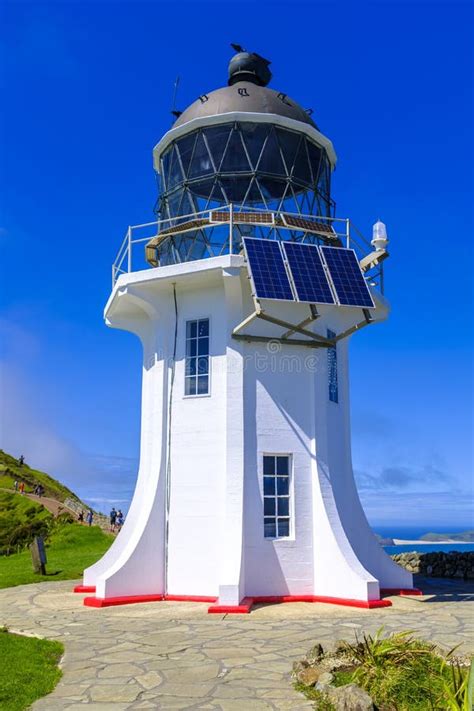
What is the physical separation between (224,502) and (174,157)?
843cm

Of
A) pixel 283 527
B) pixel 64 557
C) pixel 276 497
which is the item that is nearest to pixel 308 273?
pixel 276 497

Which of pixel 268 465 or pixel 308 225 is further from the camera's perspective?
pixel 308 225

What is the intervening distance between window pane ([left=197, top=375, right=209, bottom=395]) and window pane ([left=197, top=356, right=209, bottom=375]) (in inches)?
4.2

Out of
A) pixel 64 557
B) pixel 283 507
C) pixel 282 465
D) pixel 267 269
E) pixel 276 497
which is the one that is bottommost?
pixel 64 557

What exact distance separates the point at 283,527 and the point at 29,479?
34251 millimetres

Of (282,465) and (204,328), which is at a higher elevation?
Result: (204,328)

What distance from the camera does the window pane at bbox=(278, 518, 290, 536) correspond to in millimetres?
14478

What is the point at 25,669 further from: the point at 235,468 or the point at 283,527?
the point at 283,527

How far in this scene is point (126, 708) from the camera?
22.6 ft

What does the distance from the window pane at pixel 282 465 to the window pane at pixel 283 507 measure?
1.84 ft

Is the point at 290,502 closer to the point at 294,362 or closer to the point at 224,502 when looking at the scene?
the point at 224,502

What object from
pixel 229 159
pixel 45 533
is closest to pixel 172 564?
pixel 229 159

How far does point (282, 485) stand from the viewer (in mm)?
14641

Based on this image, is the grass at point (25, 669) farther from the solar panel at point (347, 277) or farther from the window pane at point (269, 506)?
the solar panel at point (347, 277)
